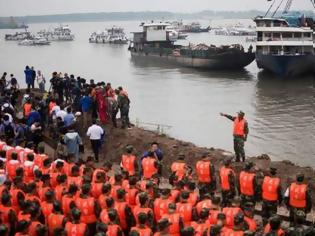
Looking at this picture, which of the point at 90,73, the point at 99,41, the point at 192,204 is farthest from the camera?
the point at 99,41

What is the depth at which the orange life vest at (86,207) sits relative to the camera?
8.74 metres

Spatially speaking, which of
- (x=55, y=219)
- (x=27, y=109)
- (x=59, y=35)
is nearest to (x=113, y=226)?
(x=55, y=219)

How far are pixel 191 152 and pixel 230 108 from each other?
16.1 m

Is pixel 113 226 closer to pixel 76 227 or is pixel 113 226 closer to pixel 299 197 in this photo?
pixel 76 227

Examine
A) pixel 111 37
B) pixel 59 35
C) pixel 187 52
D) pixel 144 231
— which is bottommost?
pixel 59 35

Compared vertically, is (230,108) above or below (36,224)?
below

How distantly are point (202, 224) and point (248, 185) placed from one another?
2.72 m

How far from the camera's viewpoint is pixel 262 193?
1016 cm

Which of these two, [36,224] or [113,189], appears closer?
[36,224]

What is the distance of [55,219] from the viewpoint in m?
8.26

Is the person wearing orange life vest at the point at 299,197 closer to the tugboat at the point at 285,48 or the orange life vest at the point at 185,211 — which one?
the orange life vest at the point at 185,211

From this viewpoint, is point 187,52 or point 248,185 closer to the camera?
point 248,185

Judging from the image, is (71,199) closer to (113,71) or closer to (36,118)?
(36,118)

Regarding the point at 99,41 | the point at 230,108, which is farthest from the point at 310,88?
the point at 99,41
